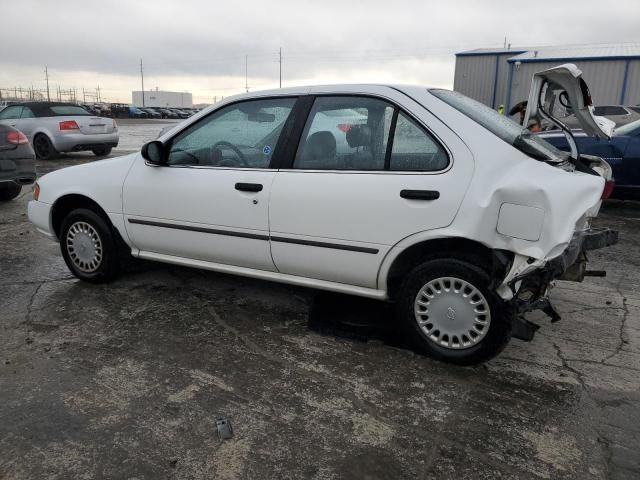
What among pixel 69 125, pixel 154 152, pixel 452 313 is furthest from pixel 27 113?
pixel 452 313

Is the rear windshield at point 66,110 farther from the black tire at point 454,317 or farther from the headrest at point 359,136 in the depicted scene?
the black tire at point 454,317

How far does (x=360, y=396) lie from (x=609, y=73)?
22.5 meters

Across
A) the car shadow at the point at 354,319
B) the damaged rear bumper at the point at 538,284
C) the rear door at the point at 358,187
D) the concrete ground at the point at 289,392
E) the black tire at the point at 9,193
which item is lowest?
the concrete ground at the point at 289,392

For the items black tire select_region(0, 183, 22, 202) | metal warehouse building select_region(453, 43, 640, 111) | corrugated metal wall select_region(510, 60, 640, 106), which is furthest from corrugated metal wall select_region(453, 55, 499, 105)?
black tire select_region(0, 183, 22, 202)

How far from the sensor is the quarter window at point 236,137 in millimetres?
3650

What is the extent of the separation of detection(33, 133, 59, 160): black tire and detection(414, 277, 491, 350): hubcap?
41.1 feet

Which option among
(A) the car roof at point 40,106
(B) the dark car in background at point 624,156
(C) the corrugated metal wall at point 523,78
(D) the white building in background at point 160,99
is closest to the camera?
(B) the dark car in background at point 624,156

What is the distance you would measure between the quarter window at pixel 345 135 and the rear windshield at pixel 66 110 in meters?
12.1

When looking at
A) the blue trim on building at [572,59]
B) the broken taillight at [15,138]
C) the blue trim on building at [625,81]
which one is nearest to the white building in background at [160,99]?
the blue trim on building at [572,59]

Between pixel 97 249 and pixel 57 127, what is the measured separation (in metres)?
10.1

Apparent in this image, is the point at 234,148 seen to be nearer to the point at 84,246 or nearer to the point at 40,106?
the point at 84,246

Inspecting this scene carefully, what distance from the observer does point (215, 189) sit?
371cm

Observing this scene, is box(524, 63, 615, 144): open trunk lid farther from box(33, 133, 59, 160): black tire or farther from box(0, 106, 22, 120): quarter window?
box(0, 106, 22, 120): quarter window

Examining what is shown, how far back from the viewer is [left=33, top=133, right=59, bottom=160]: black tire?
13.2 m
